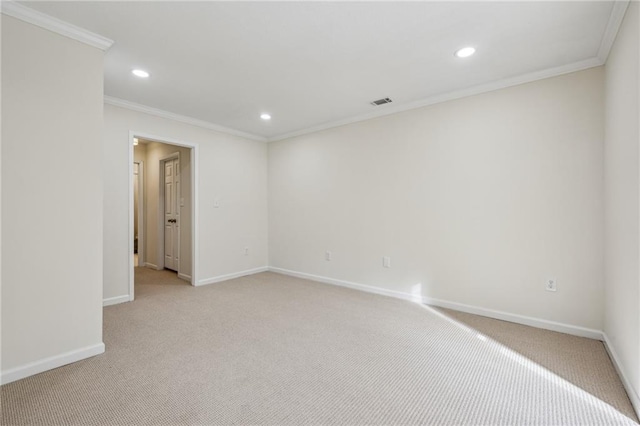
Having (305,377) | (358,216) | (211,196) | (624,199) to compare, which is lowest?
(305,377)

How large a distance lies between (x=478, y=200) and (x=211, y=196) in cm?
367

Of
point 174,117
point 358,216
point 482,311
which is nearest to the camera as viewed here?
point 482,311

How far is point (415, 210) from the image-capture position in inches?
147

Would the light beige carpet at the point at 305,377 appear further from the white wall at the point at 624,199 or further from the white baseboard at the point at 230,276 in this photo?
the white baseboard at the point at 230,276

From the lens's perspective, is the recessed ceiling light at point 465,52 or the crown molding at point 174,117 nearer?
the recessed ceiling light at point 465,52

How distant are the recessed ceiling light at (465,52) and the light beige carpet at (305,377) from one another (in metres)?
2.46

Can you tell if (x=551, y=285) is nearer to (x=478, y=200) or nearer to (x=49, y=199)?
(x=478, y=200)

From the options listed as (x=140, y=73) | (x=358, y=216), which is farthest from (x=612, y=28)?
(x=140, y=73)

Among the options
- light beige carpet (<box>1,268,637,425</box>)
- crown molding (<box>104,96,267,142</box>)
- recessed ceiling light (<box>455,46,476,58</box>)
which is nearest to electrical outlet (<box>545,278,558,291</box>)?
light beige carpet (<box>1,268,637,425</box>)

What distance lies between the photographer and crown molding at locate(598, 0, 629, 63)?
1947mm

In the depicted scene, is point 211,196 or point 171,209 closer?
point 211,196

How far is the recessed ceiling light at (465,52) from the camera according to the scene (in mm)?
2500

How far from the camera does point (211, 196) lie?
184 inches

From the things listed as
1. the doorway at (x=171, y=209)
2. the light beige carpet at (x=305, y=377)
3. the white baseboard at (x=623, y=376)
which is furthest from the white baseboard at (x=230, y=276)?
the white baseboard at (x=623, y=376)
